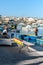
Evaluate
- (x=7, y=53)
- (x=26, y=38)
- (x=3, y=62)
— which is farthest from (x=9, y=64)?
(x=26, y=38)

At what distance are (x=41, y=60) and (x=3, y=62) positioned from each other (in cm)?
142

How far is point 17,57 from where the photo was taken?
7.38 meters

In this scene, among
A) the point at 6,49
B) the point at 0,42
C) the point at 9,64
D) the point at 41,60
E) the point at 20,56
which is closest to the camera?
the point at 9,64

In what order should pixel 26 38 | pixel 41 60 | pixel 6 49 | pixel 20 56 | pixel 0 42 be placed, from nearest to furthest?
pixel 41 60 → pixel 20 56 → pixel 6 49 → pixel 0 42 → pixel 26 38

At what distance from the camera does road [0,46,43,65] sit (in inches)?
263

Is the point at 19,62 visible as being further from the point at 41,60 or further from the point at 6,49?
the point at 6,49

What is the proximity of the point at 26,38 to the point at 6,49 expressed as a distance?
18.3 feet

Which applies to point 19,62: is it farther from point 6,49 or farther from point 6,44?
point 6,44

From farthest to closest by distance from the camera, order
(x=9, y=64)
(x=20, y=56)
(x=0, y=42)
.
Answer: (x=0, y=42) < (x=20, y=56) < (x=9, y=64)

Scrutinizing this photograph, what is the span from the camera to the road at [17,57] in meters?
6.67

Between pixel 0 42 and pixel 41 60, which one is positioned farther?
pixel 0 42

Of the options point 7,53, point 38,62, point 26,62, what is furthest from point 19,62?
point 7,53

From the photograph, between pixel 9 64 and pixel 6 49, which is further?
pixel 6 49

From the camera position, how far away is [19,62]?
6.70 meters
